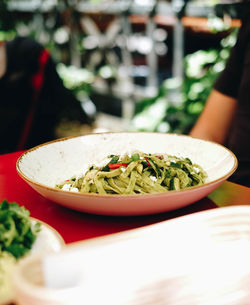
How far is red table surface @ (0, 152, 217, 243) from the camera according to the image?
88cm

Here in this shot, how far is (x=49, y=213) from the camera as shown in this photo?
0.96 metres

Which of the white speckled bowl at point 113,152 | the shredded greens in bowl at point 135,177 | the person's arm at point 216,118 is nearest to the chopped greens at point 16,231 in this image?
the white speckled bowl at point 113,152

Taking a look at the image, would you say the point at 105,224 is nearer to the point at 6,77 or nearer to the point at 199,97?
the point at 6,77

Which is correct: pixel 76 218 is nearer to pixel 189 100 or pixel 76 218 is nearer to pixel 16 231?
pixel 16 231

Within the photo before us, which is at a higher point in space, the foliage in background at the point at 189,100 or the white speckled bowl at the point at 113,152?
the white speckled bowl at the point at 113,152

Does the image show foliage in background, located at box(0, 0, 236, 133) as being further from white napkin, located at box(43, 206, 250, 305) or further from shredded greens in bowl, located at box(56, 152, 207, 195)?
white napkin, located at box(43, 206, 250, 305)

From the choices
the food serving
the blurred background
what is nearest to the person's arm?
the food serving

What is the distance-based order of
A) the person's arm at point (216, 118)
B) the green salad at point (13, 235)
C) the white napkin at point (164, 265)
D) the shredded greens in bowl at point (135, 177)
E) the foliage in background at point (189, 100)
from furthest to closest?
1. the foliage in background at point (189, 100)
2. the person's arm at point (216, 118)
3. the shredded greens in bowl at point (135, 177)
4. the green salad at point (13, 235)
5. the white napkin at point (164, 265)

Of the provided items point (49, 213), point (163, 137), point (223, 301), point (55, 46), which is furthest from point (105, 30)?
point (223, 301)

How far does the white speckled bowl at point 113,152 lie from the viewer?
839mm

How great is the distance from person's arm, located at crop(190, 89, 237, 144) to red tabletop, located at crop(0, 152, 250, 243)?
2.25ft

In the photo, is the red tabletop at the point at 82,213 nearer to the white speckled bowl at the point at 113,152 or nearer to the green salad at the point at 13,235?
the white speckled bowl at the point at 113,152

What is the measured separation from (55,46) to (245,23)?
4.50m

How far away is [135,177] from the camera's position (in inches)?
38.4
